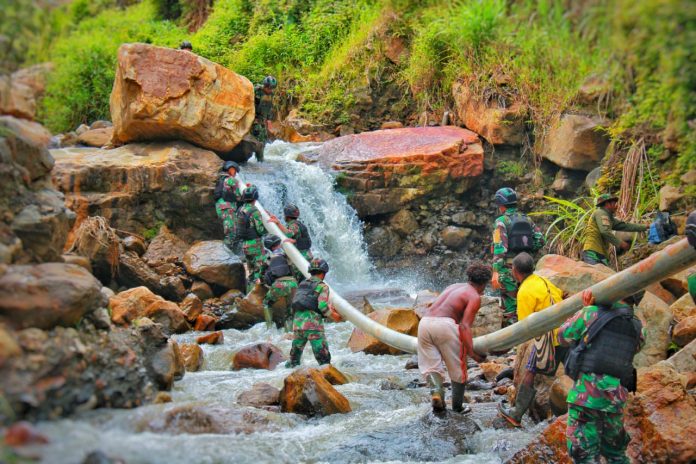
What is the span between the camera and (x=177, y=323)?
9445 mm

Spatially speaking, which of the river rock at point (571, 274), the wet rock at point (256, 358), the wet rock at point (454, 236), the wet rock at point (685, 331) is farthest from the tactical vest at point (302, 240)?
the wet rock at point (685, 331)

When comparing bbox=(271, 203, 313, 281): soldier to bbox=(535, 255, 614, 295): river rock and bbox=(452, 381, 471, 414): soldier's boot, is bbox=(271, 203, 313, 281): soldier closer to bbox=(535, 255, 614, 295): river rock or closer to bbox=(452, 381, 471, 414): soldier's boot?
bbox=(535, 255, 614, 295): river rock

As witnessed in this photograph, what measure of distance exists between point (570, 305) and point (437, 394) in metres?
1.50

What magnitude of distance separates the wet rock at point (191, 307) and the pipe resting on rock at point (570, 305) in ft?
8.77

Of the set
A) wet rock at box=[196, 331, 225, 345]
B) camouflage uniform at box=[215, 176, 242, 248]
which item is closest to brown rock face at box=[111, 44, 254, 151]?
camouflage uniform at box=[215, 176, 242, 248]

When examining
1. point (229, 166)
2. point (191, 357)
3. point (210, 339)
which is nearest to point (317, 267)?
point (191, 357)

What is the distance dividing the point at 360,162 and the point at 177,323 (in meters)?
4.97

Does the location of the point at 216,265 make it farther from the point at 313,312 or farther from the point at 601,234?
the point at 601,234

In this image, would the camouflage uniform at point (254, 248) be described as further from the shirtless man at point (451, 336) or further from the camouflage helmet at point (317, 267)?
the shirtless man at point (451, 336)

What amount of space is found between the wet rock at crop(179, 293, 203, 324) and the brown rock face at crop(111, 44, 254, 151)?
343 centimetres

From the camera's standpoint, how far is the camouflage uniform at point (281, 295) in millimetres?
9914

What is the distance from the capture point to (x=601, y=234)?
29.5 ft

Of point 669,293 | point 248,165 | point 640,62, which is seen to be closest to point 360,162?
point 248,165

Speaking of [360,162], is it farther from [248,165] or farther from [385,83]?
[385,83]
